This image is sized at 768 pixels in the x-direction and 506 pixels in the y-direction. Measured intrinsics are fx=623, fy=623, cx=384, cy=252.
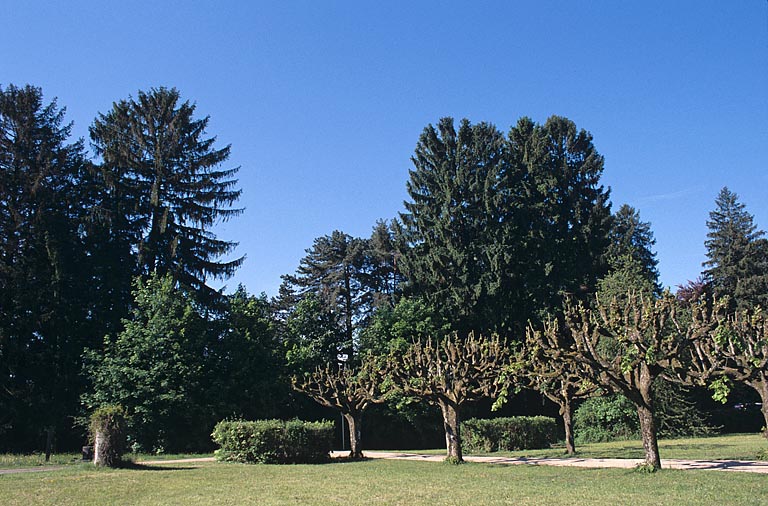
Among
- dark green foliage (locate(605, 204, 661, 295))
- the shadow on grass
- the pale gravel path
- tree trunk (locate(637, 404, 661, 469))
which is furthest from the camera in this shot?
dark green foliage (locate(605, 204, 661, 295))

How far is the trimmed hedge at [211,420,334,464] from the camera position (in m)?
21.4

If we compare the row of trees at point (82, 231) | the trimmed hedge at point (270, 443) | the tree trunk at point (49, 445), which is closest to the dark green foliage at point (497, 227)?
the row of trees at point (82, 231)

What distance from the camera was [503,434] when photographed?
88.3 ft

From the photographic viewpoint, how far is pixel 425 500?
11242 millimetres

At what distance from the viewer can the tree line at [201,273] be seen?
29328 millimetres

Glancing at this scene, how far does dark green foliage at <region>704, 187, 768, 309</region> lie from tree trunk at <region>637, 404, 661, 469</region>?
31237mm

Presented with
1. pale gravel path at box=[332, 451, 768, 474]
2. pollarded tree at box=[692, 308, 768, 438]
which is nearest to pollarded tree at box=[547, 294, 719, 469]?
pollarded tree at box=[692, 308, 768, 438]

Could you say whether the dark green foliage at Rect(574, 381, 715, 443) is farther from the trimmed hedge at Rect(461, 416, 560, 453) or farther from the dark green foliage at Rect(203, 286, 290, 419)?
the dark green foliage at Rect(203, 286, 290, 419)

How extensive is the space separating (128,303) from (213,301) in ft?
14.7

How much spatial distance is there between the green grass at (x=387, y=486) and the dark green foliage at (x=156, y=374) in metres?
9.98

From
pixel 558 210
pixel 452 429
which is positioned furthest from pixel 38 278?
pixel 558 210

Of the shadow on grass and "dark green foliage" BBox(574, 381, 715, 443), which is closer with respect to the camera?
the shadow on grass

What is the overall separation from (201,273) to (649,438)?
87.3 feet

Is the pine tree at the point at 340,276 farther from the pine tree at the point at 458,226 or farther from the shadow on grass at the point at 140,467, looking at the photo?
the shadow on grass at the point at 140,467
